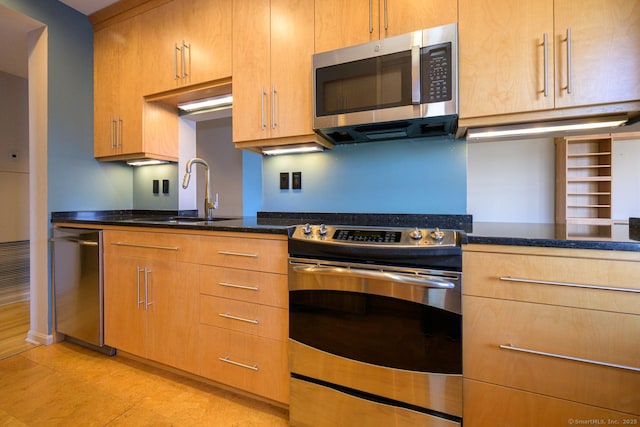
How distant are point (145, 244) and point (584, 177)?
16.2 feet

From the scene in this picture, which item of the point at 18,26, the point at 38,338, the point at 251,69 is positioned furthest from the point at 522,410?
the point at 18,26

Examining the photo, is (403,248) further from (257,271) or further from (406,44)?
(406,44)

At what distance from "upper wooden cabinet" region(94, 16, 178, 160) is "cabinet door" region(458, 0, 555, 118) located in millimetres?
2232

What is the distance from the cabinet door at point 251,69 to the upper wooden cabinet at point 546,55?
106 centimetres

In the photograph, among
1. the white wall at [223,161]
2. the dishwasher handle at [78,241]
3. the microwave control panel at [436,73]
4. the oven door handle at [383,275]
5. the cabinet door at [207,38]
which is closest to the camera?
the oven door handle at [383,275]

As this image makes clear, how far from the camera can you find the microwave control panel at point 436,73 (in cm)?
126

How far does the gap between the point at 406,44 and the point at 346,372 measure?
4.93 feet

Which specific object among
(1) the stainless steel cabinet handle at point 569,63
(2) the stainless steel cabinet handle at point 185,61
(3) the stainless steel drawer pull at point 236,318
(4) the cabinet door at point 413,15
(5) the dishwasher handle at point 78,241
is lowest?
(3) the stainless steel drawer pull at point 236,318

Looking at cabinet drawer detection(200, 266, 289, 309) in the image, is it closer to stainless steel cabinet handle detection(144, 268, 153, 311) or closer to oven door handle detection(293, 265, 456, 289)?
oven door handle detection(293, 265, 456, 289)

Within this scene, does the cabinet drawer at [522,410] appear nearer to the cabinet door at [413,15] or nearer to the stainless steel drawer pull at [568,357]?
the stainless steel drawer pull at [568,357]

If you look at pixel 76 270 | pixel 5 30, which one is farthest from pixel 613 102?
pixel 5 30

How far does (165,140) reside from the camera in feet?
7.76

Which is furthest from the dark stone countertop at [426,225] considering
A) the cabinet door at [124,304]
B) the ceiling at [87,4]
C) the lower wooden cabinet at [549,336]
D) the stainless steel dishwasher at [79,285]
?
the ceiling at [87,4]

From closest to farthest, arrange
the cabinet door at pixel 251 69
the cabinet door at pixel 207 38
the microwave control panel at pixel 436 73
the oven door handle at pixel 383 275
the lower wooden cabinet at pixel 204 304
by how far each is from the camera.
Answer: the oven door handle at pixel 383 275 < the microwave control panel at pixel 436 73 < the lower wooden cabinet at pixel 204 304 < the cabinet door at pixel 251 69 < the cabinet door at pixel 207 38
